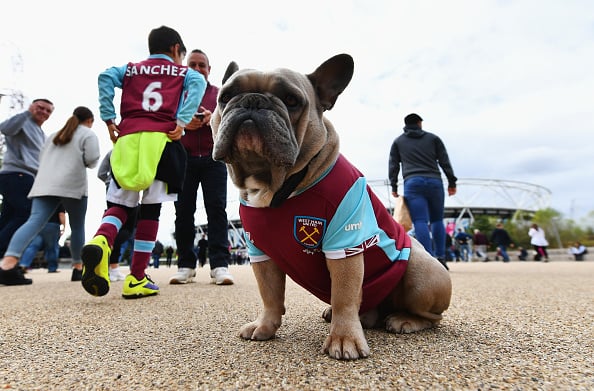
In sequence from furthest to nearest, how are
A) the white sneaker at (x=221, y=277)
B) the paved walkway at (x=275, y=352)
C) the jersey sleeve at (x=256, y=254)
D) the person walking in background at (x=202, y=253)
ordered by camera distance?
1. the person walking in background at (x=202, y=253)
2. the white sneaker at (x=221, y=277)
3. the jersey sleeve at (x=256, y=254)
4. the paved walkway at (x=275, y=352)

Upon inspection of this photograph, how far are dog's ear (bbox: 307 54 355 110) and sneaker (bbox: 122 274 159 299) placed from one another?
2118 millimetres

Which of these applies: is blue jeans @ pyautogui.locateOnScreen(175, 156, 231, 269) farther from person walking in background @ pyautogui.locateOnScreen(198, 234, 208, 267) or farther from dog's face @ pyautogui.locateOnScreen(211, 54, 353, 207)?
person walking in background @ pyautogui.locateOnScreen(198, 234, 208, 267)

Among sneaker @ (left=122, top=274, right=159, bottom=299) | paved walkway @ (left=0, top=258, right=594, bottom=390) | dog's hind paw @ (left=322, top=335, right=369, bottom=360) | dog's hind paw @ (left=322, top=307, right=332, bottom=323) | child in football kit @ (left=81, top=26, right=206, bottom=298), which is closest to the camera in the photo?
paved walkway @ (left=0, top=258, right=594, bottom=390)

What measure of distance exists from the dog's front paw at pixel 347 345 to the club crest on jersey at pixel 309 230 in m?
0.36

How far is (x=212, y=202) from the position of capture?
3.84 metres

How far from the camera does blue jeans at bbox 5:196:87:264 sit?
3.80m

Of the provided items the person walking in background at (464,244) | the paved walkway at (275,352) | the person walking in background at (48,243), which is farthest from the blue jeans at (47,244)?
the person walking in background at (464,244)

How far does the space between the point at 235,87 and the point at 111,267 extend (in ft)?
13.2

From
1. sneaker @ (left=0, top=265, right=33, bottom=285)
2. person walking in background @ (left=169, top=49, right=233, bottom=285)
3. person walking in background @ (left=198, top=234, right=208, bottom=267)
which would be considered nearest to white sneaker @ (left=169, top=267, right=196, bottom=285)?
person walking in background @ (left=169, top=49, right=233, bottom=285)

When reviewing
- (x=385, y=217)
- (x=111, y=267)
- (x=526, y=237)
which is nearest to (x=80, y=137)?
(x=111, y=267)

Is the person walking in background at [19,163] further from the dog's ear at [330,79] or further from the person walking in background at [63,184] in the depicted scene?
the dog's ear at [330,79]

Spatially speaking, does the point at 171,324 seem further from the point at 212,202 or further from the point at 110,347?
the point at 212,202

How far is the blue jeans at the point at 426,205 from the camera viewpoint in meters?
4.63

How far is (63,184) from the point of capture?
4.07 meters
